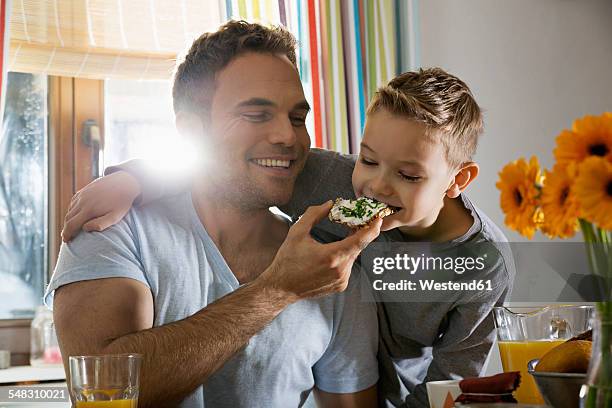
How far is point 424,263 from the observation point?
181 cm

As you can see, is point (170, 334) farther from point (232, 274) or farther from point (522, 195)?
point (522, 195)

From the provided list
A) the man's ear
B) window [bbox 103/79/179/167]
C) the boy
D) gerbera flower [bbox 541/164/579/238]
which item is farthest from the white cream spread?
window [bbox 103/79/179/167]

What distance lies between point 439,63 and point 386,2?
376 millimetres

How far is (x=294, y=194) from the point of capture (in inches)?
76.7

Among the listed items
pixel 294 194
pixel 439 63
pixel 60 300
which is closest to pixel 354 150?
pixel 439 63

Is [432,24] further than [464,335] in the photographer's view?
Yes

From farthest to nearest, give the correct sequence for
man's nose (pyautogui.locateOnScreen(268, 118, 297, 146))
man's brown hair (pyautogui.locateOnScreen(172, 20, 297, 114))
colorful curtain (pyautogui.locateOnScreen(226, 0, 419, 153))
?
1. colorful curtain (pyautogui.locateOnScreen(226, 0, 419, 153))
2. man's brown hair (pyautogui.locateOnScreen(172, 20, 297, 114))
3. man's nose (pyautogui.locateOnScreen(268, 118, 297, 146))

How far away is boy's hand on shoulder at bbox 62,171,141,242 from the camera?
67.9 inches

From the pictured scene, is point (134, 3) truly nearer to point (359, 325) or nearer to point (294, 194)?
point (294, 194)

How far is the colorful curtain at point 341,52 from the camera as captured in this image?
11.2 feet

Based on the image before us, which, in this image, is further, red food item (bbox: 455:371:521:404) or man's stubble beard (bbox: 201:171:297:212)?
man's stubble beard (bbox: 201:171:297:212)

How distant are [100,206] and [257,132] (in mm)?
401

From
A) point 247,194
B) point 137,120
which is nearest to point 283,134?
point 247,194

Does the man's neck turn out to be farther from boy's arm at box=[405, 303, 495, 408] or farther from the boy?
boy's arm at box=[405, 303, 495, 408]
